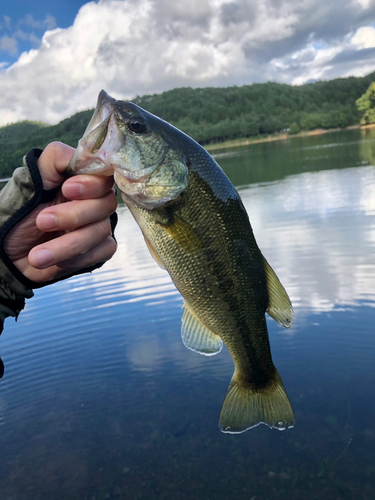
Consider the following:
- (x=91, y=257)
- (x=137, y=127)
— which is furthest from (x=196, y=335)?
(x=137, y=127)

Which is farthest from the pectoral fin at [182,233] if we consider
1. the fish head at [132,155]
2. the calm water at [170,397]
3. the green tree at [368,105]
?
the green tree at [368,105]

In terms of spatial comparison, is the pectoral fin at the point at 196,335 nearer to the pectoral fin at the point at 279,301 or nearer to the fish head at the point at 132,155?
the pectoral fin at the point at 279,301

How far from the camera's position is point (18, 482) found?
5.59 meters

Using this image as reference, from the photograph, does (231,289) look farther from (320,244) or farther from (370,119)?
(370,119)

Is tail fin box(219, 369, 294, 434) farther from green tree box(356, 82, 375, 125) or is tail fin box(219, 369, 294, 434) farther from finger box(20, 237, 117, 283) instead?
green tree box(356, 82, 375, 125)

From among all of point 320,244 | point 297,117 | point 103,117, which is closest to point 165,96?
point 297,117

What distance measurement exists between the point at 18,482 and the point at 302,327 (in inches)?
→ 205

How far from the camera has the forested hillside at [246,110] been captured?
128875 mm

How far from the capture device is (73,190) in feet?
8.00

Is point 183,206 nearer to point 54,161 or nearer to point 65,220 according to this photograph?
point 65,220

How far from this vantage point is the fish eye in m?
2.49

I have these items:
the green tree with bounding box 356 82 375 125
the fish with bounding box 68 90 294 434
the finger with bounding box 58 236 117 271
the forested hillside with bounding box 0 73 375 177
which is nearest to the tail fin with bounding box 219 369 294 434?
the fish with bounding box 68 90 294 434

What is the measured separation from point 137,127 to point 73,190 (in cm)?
52

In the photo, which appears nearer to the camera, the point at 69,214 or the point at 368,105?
the point at 69,214
